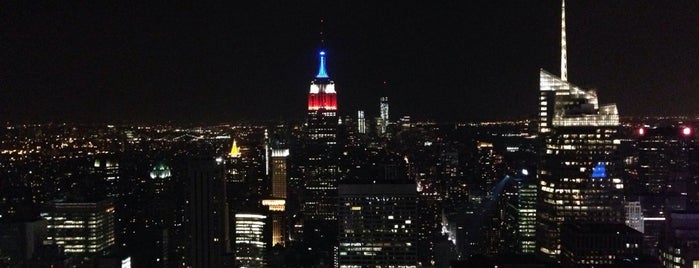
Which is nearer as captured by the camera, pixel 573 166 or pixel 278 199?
pixel 573 166

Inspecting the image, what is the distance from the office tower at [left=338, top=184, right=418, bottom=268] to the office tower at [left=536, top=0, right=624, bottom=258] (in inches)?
108

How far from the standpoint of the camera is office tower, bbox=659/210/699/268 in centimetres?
1118

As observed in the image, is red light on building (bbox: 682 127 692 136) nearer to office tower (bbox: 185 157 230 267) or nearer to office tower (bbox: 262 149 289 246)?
office tower (bbox: 185 157 230 267)

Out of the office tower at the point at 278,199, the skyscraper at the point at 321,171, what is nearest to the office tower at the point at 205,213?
the skyscraper at the point at 321,171

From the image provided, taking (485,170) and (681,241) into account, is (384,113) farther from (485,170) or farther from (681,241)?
(681,241)

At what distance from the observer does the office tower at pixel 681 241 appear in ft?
36.7

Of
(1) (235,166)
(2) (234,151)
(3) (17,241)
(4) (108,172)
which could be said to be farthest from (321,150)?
(3) (17,241)

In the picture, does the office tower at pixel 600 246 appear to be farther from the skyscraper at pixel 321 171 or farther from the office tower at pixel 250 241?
the office tower at pixel 250 241

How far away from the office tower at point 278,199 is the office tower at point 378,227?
2475mm

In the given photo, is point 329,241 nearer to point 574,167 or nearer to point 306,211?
point 306,211

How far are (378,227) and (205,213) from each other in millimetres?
2939

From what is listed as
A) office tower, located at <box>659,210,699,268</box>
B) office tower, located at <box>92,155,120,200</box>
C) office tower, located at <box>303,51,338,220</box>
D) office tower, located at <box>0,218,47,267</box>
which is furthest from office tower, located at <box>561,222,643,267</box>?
office tower, located at <box>0,218,47,267</box>

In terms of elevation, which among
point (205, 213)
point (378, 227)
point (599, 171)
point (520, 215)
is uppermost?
point (599, 171)

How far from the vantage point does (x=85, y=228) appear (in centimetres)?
1452
